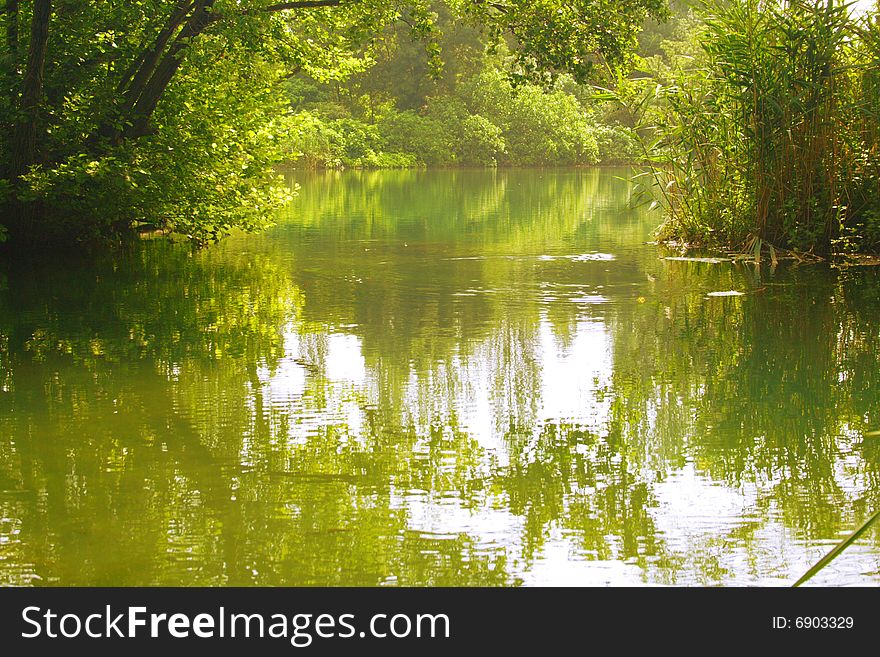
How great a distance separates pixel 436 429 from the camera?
17.0ft

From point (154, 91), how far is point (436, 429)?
7610mm

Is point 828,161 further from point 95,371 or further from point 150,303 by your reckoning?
point 95,371

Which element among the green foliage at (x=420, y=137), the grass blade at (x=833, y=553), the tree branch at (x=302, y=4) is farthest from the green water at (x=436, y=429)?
the green foliage at (x=420, y=137)

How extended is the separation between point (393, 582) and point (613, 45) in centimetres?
966

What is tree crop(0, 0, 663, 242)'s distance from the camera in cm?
1085

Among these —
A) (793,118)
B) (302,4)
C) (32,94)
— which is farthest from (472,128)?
(32,94)

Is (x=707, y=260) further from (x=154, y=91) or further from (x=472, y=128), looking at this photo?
(x=472, y=128)

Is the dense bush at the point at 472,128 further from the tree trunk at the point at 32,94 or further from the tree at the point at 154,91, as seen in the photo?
the tree trunk at the point at 32,94

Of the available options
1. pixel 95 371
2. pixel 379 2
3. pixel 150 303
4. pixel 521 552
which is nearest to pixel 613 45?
pixel 379 2

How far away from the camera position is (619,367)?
6.59 metres

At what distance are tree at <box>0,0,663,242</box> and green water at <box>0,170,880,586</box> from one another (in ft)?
3.40

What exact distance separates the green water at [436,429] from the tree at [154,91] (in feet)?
3.40

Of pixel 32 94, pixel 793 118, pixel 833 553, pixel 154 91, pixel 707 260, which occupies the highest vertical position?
pixel 154 91

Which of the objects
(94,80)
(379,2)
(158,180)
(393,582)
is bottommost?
(393,582)
